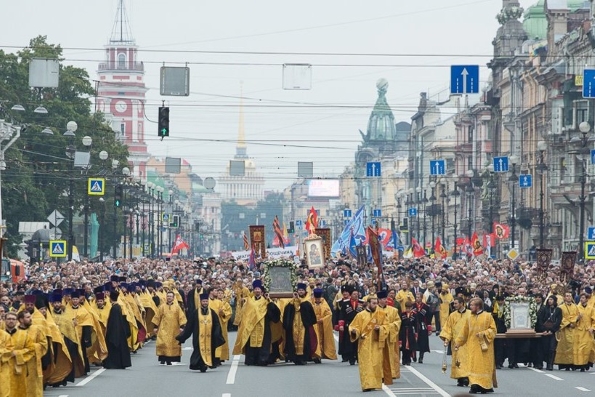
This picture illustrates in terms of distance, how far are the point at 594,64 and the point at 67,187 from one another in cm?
2566

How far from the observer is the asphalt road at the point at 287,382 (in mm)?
23703

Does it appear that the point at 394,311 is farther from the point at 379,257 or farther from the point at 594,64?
the point at 594,64

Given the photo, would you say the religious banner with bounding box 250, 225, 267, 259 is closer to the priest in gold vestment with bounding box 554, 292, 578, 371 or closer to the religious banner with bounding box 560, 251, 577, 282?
the religious banner with bounding box 560, 251, 577, 282

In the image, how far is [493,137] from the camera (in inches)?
4707

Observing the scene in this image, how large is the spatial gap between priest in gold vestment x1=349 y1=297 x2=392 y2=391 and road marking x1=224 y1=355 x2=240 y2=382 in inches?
88.3

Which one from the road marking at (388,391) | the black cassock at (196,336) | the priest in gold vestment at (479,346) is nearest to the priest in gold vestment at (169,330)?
the black cassock at (196,336)

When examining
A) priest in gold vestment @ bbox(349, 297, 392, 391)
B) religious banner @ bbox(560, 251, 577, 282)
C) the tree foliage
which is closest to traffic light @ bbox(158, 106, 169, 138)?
religious banner @ bbox(560, 251, 577, 282)

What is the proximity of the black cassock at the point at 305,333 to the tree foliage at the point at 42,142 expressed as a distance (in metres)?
39.2

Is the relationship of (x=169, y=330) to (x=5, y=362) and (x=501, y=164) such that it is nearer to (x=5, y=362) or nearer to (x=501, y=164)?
(x=5, y=362)

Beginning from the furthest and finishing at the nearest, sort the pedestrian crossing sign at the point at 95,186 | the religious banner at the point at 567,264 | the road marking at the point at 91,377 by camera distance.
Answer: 1. the pedestrian crossing sign at the point at 95,186
2. the religious banner at the point at 567,264
3. the road marking at the point at 91,377

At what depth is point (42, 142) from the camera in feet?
261

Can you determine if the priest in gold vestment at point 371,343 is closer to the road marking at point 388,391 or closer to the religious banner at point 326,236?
the road marking at point 388,391

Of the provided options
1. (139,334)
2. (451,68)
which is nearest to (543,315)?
(139,334)

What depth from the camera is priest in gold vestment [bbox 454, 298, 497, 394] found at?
77.6 ft
